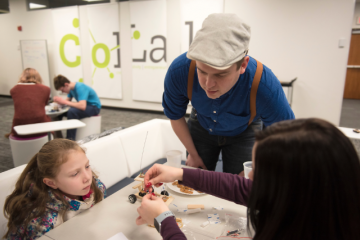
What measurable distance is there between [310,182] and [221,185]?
0.51 metres

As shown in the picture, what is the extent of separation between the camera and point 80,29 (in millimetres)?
6320

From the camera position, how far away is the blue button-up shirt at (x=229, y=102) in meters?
1.16

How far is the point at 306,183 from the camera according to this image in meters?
0.56

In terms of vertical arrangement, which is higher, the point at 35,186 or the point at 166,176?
the point at 166,176

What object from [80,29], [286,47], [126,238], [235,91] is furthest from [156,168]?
[80,29]

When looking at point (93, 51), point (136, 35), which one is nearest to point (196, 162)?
point (136, 35)

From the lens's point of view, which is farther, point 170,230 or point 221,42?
point 221,42

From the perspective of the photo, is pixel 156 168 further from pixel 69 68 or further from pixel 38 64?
pixel 38 64

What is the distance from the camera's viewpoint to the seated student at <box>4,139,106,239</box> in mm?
1089

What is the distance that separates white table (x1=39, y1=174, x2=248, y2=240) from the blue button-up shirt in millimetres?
412

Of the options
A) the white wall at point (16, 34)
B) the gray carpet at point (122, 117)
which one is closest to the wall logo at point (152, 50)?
the gray carpet at point (122, 117)

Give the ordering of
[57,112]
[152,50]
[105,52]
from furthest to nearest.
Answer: [105,52] < [152,50] < [57,112]

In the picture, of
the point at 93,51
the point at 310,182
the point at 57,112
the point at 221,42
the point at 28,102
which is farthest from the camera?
the point at 93,51

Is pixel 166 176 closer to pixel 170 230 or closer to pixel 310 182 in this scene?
pixel 170 230
